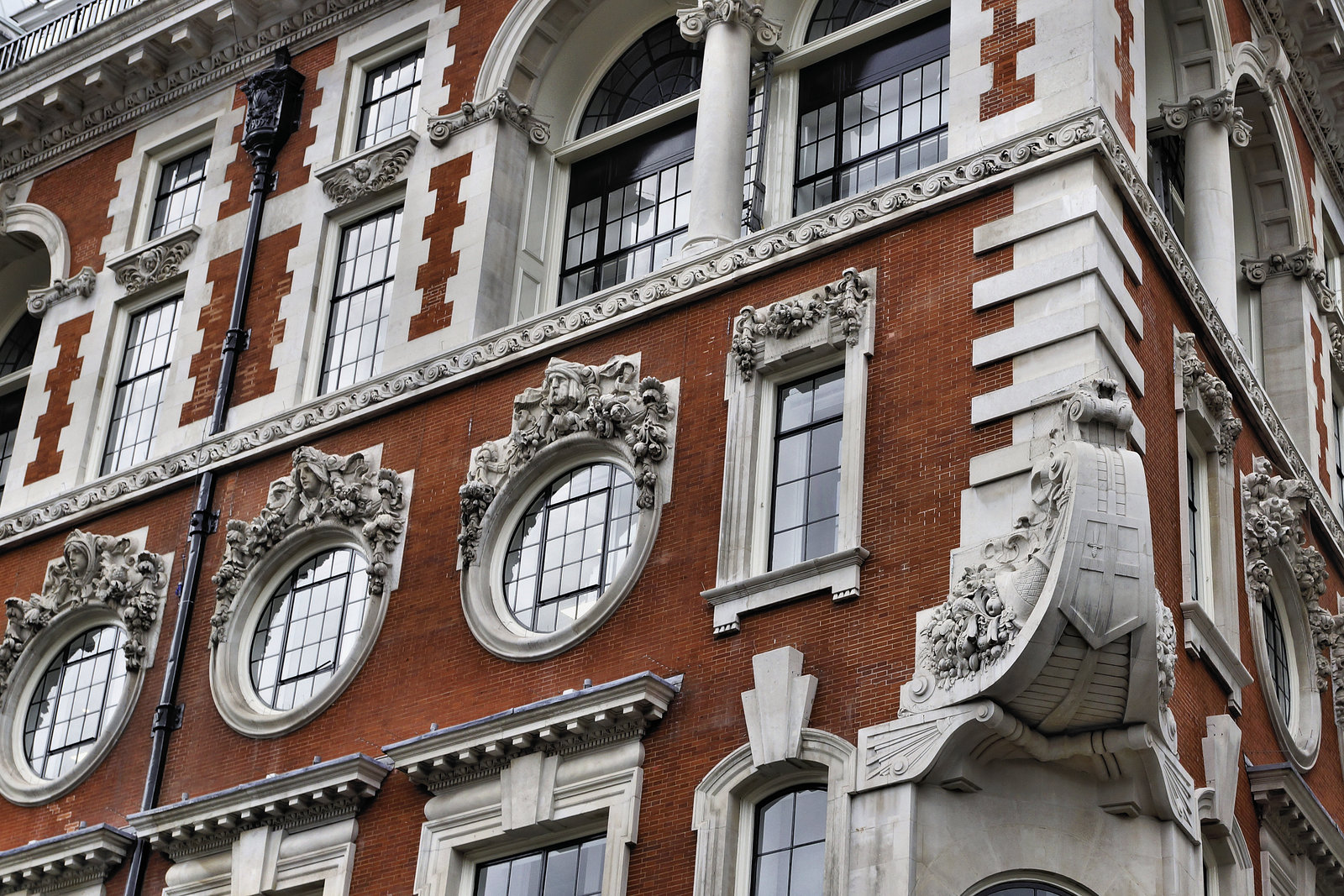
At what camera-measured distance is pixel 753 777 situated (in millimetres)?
23359

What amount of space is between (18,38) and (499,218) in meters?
13.2

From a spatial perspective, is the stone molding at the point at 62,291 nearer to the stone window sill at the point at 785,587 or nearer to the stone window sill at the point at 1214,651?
the stone window sill at the point at 785,587

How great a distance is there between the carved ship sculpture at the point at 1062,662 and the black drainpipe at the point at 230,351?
Answer: 10451mm

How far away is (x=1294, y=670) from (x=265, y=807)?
43.0ft

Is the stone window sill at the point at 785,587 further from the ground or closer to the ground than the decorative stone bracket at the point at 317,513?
closer to the ground

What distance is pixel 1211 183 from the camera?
30547 mm

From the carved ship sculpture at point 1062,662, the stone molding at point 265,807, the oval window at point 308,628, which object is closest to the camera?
the carved ship sculpture at point 1062,662

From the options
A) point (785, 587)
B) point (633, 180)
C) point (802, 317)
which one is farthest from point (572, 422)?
point (633, 180)

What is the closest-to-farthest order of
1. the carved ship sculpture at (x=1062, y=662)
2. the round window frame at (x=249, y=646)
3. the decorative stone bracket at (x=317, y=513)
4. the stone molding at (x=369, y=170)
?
the carved ship sculpture at (x=1062, y=662) → the round window frame at (x=249, y=646) → the decorative stone bracket at (x=317, y=513) → the stone molding at (x=369, y=170)

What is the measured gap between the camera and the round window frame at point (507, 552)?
25.9 m

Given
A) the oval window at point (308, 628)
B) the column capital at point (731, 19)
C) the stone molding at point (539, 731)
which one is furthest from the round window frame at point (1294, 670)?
the oval window at point (308, 628)

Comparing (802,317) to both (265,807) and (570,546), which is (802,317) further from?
(265,807)

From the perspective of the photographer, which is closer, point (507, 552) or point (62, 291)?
point (507, 552)

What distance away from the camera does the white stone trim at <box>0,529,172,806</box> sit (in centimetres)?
2995
